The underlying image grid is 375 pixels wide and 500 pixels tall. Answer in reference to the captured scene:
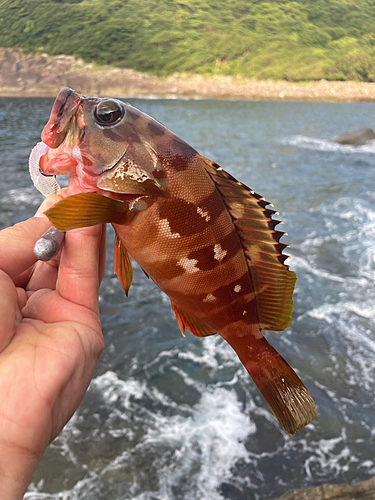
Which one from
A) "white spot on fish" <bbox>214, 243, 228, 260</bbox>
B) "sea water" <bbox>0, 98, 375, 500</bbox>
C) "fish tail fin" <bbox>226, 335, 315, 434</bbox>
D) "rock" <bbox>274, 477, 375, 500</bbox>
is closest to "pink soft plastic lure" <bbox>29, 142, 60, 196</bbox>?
"white spot on fish" <bbox>214, 243, 228, 260</bbox>

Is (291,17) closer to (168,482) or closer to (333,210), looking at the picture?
(333,210)

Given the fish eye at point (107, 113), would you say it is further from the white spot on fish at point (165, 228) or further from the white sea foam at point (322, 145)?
the white sea foam at point (322, 145)

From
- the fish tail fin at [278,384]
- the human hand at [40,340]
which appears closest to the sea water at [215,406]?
the fish tail fin at [278,384]

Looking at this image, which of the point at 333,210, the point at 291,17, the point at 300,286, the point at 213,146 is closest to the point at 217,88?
the point at 291,17

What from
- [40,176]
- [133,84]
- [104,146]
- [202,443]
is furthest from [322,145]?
[133,84]

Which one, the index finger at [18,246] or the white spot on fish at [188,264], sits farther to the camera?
the index finger at [18,246]

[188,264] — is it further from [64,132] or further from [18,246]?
[18,246]
